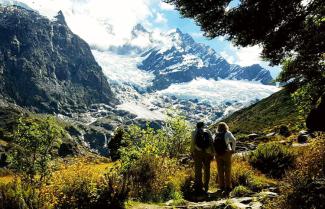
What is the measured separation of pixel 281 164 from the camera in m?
Result: 21.0

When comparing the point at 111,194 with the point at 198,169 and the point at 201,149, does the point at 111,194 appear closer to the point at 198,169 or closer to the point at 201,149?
the point at 198,169

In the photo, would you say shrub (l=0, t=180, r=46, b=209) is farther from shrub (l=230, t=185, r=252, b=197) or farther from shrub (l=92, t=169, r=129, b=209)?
shrub (l=230, t=185, r=252, b=197)

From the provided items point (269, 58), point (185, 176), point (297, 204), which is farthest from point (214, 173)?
point (297, 204)

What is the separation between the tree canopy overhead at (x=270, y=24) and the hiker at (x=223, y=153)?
345 centimetres

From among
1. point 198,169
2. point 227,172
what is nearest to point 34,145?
point 198,169

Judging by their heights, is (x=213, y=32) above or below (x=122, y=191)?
above

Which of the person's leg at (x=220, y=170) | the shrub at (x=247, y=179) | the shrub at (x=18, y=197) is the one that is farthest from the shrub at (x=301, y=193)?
the person's leg at (x=220, y=170)

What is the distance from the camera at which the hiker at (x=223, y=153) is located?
58.0 ft

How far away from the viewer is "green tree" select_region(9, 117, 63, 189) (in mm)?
15602

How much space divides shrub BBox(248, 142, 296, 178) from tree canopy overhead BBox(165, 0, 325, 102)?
535 centimetres

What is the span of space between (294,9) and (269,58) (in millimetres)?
2909

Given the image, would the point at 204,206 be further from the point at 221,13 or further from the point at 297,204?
the point at 221,13

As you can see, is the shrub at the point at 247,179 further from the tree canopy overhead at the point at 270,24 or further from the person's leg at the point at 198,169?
the tree canopy overhead at the point at 270,24

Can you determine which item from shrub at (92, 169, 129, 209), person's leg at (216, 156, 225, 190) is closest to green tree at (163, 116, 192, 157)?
person's leg at (216, 156, 225, 190)
